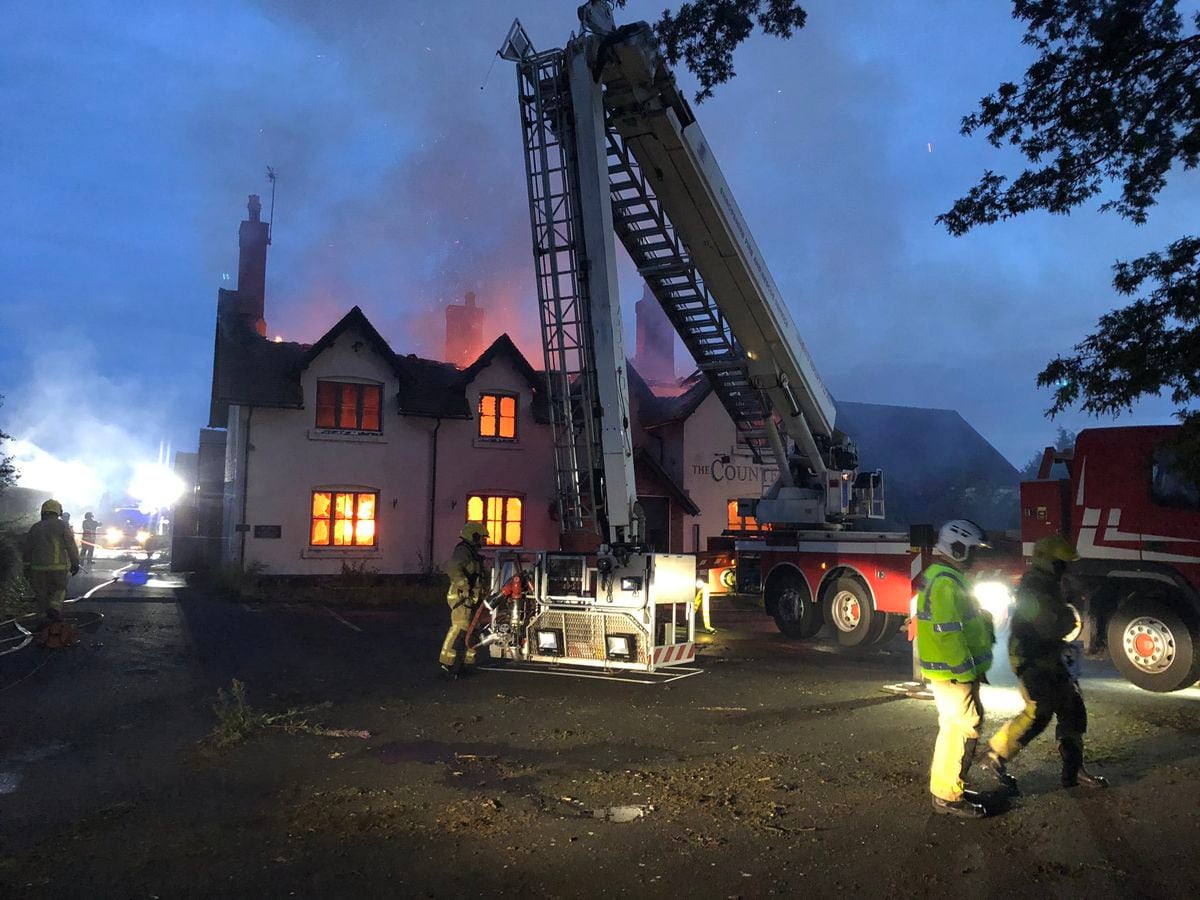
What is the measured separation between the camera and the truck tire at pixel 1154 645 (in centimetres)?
878

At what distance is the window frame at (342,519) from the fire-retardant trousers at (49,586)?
10591 mm

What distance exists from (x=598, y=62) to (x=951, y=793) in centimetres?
842

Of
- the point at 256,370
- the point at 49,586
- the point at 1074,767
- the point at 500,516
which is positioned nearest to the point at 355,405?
the point at 256,370

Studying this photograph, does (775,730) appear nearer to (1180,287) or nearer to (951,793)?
(951,793)

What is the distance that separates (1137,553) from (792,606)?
554cm

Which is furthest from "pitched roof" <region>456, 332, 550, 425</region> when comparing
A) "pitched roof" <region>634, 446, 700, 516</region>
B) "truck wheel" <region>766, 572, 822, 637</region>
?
"truck wheel" <region>766, 572, 822, 637</region>

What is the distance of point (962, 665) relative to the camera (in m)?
5.17

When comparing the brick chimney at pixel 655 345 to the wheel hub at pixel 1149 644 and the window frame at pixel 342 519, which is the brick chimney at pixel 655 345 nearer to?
the window frame at pixel 342 519

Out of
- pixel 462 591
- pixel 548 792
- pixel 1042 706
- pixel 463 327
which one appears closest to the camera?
pixel 1042 706

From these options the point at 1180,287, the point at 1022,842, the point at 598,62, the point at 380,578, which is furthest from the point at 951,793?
the point at 380,578

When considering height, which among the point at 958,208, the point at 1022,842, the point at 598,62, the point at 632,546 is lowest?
the point at 1022,842

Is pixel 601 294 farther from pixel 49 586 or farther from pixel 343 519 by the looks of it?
pixel 343 519

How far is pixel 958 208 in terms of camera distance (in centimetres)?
852

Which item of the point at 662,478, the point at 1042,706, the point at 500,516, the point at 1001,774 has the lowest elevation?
the point at 1001,774
